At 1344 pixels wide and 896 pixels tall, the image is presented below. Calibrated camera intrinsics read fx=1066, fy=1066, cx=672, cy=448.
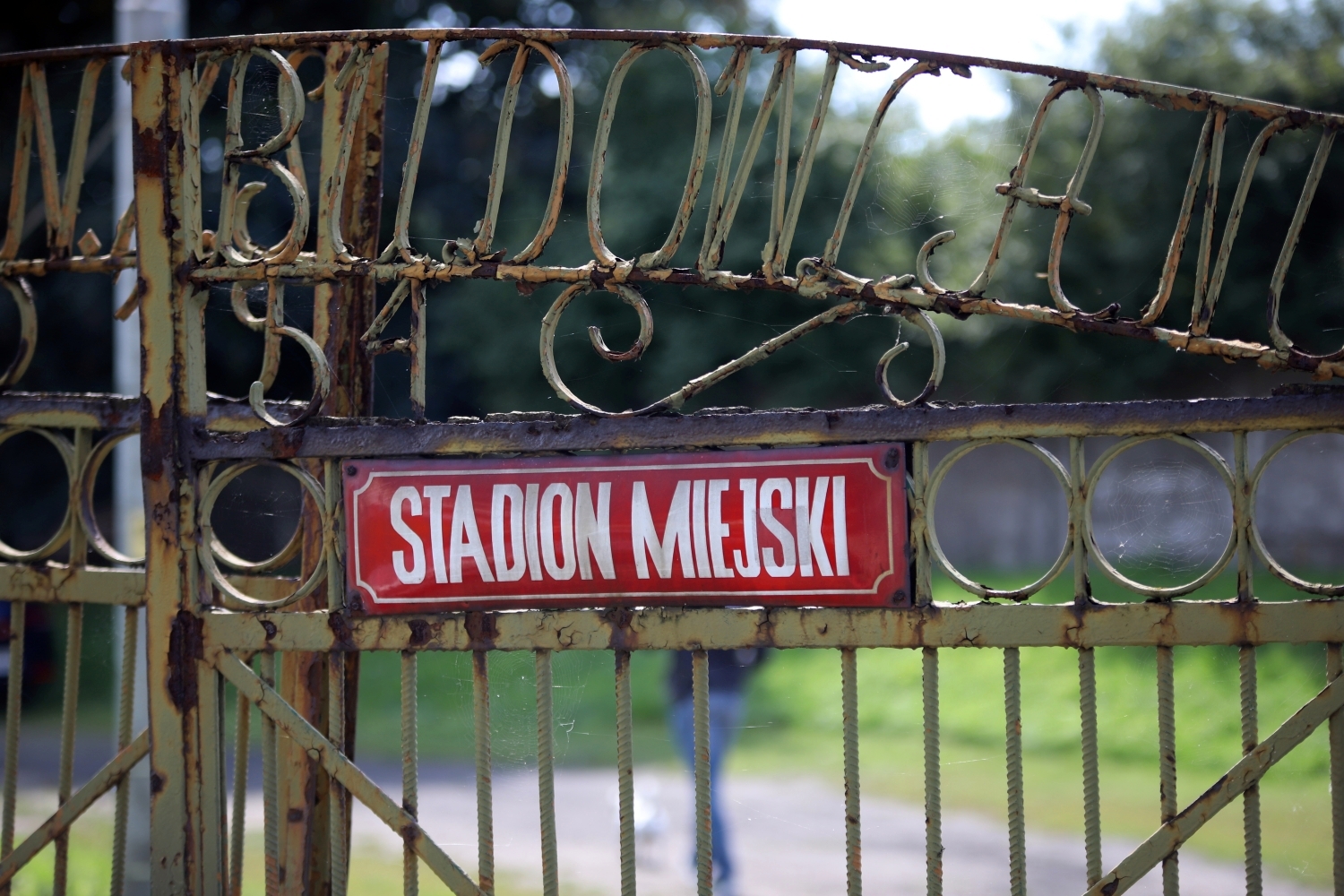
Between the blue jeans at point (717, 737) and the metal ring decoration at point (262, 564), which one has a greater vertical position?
the metal ring decoration at point (262, 564)

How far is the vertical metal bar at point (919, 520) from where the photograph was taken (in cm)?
→ 213

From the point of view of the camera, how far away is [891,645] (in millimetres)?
2191

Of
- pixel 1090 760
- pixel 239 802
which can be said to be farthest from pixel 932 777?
pixel 239 802

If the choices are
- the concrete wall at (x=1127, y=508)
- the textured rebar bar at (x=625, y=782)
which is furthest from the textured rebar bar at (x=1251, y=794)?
the concrete wall at (x=1127, y=508)

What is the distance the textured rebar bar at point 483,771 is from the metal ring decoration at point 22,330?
4.51 feet

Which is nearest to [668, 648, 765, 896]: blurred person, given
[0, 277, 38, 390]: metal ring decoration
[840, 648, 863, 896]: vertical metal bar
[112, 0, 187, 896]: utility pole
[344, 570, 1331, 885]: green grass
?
[344, 570, 1331, 885]: green grass

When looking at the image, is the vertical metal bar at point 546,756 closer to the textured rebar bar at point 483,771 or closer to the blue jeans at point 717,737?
the textured rebar bar at point 483,771

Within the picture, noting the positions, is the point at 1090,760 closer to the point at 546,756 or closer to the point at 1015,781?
the point at 1015,781

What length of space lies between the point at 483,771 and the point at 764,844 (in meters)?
3.78

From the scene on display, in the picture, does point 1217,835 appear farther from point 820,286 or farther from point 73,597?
point 73,597

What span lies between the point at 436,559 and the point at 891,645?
98cm

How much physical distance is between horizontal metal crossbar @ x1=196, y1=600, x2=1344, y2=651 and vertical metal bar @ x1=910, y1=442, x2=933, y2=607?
41mm

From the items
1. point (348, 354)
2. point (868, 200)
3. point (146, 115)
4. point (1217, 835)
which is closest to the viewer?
point (146, 115)

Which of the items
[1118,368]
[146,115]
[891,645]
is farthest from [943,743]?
[146,115]
